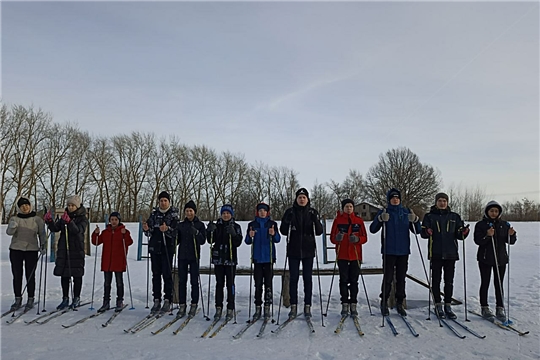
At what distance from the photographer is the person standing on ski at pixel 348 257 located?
591 centimetres

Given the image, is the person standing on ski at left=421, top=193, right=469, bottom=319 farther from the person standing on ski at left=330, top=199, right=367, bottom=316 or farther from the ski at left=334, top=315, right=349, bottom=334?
the ski at left=334, top=315, right=349, bottom=334

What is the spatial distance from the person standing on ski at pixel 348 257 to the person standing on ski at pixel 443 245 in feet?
3.49

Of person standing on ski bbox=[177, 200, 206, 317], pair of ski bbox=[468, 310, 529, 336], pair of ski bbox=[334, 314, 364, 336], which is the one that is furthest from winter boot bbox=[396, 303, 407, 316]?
person standing on ski bbox=[177, 200, 206, 317]

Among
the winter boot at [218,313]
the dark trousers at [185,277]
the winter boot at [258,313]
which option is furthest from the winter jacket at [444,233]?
the dark trousers at [185,277]

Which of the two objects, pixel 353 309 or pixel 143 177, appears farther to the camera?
pixel 143 177

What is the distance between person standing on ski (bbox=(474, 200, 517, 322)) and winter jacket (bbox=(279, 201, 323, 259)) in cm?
246

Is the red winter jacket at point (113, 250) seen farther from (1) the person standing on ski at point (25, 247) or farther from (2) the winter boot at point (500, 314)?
(2) the winter boot at point (500, 314)

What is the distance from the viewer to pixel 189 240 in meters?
6.11

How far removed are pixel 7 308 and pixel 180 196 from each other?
34546 millimetres

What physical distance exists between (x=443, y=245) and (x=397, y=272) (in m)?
0.79

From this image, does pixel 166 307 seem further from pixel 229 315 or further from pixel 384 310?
pixel 384 310

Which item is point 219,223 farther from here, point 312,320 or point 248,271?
point 312,320

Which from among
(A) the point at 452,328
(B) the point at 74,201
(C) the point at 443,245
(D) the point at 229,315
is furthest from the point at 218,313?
(C) the point at 443,245

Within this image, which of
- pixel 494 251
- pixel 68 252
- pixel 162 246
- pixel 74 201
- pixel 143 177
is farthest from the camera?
pixel 143 177
